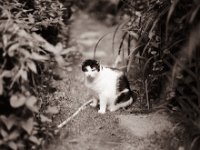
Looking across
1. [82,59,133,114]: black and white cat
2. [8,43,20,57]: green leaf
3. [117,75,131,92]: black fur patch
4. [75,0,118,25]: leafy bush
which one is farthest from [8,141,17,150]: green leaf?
[75,0,118,25]: leafy bush

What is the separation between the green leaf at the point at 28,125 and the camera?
3.80 m

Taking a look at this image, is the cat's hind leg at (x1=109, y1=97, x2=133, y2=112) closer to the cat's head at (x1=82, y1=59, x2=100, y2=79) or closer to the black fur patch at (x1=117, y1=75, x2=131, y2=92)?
the black fur patch at (x1=117, y1=75, x2=131, y2=92)

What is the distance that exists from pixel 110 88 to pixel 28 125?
1.62 m

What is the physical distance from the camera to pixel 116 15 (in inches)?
321

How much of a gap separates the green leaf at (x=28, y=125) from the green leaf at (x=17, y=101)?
0.60 feet

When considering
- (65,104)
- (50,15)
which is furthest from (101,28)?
(65,104)

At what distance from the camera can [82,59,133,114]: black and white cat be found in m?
5.19

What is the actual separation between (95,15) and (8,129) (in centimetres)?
480

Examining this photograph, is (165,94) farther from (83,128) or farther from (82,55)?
(82,55)

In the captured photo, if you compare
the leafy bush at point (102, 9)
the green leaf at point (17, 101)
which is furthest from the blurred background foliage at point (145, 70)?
the leafy bush at point (102, 9)

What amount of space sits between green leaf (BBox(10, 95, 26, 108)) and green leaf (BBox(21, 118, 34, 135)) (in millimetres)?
182

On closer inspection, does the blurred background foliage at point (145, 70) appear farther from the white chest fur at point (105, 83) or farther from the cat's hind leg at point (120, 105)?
the white chest fur at point (105, 83)

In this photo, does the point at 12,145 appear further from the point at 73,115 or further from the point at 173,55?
the point at 173,55

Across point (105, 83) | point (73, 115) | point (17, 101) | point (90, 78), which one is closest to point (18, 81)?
point (17, 101)
